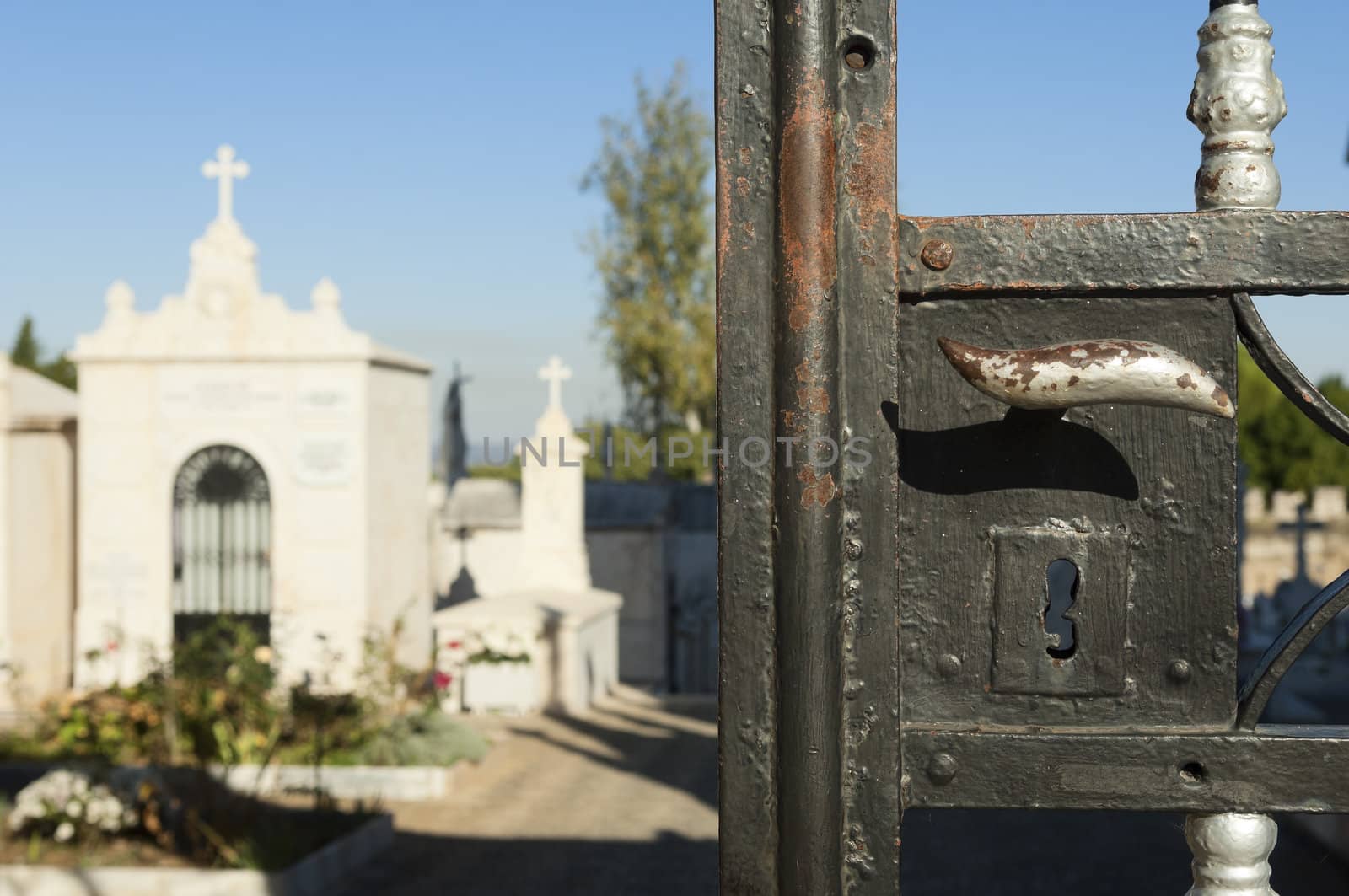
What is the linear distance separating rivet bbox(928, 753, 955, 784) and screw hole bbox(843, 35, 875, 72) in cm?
58

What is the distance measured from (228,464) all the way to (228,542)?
2.25ft

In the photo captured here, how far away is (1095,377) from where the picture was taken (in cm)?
100

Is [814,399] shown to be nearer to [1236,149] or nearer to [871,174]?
[871,174]

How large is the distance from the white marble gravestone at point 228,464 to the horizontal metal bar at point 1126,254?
34.4 feet

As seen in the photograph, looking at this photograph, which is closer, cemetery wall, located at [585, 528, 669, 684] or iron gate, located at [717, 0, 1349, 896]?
iron gate, located at [717, 0, 1349, 896]

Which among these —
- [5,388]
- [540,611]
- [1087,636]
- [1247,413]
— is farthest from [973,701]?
[1247,413]

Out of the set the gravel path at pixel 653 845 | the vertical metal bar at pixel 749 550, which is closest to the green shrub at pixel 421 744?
the gravel path at pixel 653 845

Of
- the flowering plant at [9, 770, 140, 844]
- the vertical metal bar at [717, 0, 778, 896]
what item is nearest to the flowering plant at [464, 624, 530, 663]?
the flowering plant at [9, 770, 140, 844]

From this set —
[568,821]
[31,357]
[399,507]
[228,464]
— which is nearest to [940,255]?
[568,821]

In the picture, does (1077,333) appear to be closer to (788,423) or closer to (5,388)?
(788,423)

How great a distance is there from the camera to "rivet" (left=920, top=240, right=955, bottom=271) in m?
1.09

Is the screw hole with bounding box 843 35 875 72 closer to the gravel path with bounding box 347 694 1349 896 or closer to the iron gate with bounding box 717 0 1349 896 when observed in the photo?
the iron gate with bounding box 717 0 1349 896

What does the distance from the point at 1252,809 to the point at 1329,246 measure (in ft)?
1.54

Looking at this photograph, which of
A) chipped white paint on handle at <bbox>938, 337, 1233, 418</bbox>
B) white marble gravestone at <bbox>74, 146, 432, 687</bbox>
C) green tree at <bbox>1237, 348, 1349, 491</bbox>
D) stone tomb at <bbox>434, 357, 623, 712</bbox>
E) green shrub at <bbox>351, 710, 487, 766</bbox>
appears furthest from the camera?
green tree at <bbox>1237, 348, 1349, 491</bbox>
